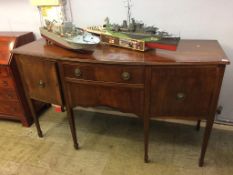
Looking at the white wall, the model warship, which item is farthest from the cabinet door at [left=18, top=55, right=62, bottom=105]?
the white wall

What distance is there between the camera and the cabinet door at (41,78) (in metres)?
1.38

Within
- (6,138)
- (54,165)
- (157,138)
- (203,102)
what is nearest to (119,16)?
(203,102)

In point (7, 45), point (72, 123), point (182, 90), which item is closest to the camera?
point (182, 90)

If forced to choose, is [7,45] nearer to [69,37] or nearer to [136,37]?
[69,37]

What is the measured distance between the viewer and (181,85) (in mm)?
Result: 1196

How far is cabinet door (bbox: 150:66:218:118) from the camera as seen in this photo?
1.15 metres

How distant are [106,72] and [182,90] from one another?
1.46 ft

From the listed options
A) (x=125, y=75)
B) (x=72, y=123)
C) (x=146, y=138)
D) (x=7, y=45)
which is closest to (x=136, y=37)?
(x=125, y=75)

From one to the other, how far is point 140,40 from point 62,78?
544 millimetres

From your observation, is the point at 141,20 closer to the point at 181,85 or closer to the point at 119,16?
the point at 119,16

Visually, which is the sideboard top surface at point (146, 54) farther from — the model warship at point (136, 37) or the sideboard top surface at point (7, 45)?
the sideboard top surface at point (7, 45)

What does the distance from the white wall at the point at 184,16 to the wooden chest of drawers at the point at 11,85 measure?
37cm

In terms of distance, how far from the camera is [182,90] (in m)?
1.21

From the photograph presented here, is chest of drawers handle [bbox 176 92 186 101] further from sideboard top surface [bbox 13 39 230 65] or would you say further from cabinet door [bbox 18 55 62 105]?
cabinet door [bbox 18 55 62 105]
